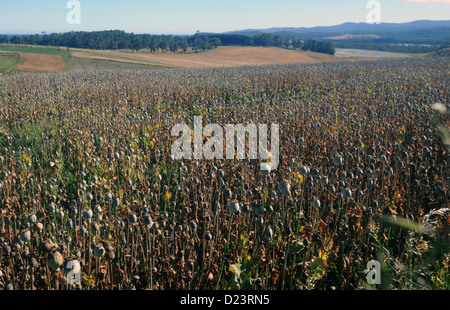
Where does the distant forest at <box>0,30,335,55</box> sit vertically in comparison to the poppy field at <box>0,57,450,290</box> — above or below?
above

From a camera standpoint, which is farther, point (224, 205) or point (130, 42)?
point (130, 42)

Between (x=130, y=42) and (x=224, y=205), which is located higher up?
(x=130, y=42)

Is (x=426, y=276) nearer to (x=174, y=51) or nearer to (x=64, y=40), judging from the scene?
(x=174, y=51)

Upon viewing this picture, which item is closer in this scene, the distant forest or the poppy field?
the poppy field

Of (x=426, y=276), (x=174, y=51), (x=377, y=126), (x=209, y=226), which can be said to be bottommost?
(x=426, y=276)

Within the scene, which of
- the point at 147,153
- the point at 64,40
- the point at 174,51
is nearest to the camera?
the point at 147,153

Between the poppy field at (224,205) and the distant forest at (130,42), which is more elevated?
the distant forest at (130,42)

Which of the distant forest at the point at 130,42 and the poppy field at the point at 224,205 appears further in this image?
the distant forest at the point at 130,42
